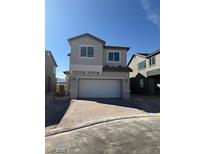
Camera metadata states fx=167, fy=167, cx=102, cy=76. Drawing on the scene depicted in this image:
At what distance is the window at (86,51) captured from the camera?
46.6 feet

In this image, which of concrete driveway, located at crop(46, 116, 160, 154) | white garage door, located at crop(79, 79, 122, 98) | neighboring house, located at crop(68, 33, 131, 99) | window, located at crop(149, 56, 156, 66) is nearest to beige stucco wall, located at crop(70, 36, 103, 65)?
neighboring house, located at crop(68, 33, 131, 99)

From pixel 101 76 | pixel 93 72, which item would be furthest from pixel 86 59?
pixel 101 76

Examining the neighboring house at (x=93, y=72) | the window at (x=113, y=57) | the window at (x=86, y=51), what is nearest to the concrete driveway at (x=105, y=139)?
the neighboring house at (x=93, y=72)

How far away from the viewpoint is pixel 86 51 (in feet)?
46.8

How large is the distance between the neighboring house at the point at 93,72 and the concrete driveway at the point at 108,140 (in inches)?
334

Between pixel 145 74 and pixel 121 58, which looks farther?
pixel 145 74

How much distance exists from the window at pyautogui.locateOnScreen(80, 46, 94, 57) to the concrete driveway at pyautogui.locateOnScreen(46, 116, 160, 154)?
9012 mm

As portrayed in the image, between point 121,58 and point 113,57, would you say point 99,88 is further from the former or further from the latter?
point 121,58

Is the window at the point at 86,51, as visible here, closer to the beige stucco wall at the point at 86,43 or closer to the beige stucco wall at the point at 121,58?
the beige stucco wall at the point at 86,43

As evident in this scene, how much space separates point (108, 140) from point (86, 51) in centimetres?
1058

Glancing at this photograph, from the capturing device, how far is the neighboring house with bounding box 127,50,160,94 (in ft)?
61.9

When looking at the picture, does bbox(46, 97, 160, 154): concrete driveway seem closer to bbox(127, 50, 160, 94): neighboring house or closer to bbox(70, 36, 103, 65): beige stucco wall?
bbox(70, 36, 103, 65): beige stucco wall

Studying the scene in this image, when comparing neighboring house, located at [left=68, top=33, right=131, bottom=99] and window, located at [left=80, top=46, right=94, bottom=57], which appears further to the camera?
window, located at [left=80, top=46, right=94, bottom=57]
